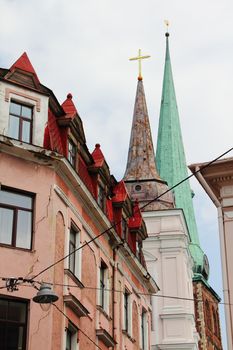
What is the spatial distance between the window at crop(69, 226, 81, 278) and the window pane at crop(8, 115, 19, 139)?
3.84 meters

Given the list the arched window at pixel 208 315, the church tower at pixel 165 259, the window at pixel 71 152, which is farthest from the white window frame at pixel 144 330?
the arched window at pixel 208 315

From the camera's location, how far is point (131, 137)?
62.2 m

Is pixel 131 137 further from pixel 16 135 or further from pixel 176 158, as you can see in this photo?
pixel 16 135

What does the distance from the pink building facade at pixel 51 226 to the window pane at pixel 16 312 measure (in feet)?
0.09

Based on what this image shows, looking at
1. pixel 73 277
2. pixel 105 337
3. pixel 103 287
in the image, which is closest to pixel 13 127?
pixel 73 277

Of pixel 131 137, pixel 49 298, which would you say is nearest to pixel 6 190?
pixel 49 298

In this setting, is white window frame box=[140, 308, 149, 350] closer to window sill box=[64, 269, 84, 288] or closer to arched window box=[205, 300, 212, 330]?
window sill box=[64, 269, 84, 288]

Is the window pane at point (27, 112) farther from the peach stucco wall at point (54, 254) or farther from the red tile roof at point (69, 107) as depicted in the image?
the red tile roof at point (69, 107)

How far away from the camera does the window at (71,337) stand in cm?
2612

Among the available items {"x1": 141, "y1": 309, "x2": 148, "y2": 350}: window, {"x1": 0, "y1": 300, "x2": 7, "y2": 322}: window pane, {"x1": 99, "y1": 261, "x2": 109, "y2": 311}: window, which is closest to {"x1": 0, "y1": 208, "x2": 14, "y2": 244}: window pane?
{"x1": 0, "y1": 300, "x2": 7, "y2": 322}: window pane

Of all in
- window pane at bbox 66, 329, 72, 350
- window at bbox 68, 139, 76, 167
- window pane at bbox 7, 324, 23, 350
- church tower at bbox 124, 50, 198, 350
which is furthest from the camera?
church tower at bbox 124, 50, 198, 350

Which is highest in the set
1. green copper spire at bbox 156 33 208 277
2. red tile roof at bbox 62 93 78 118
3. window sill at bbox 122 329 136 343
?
green copper spire at bbox 156 33 208 277

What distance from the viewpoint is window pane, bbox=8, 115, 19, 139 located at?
83.4 ft

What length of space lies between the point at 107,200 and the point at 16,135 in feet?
25.5
